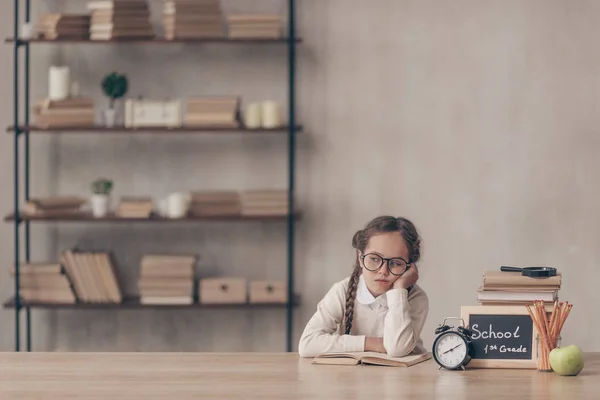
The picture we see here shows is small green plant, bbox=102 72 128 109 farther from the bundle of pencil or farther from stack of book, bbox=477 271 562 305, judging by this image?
the bundle of pencil

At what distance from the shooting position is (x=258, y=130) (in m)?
4.62

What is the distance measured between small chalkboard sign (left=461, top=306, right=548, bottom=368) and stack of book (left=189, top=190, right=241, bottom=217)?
2219 millimetres

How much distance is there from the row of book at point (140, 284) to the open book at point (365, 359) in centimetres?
203

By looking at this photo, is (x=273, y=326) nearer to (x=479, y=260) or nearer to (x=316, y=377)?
(x=479, y=260)

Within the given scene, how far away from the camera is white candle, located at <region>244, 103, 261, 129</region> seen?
4.65 m

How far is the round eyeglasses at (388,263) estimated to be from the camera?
2760mm

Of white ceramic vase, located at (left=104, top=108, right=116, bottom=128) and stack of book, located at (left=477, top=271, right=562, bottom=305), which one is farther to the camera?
white ceramic vase, located at (left=104, top=108, right=116, bottom=128)

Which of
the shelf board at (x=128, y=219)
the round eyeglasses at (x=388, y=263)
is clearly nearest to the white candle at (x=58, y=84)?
the shelf board at (x=128, y=219)

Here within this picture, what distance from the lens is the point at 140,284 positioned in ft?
15.4

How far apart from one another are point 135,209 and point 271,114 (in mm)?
785

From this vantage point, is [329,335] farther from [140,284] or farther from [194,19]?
[194,19]

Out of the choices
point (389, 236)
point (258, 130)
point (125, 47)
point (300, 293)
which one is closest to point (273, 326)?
point (300, 293)

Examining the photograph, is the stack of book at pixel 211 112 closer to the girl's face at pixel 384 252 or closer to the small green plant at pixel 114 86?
the small green plant at pixel 114 86

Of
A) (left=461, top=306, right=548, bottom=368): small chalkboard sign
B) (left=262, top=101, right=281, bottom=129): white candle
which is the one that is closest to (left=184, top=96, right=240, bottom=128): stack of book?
(left=262, top=101, right=281, bottom=129): white candle
